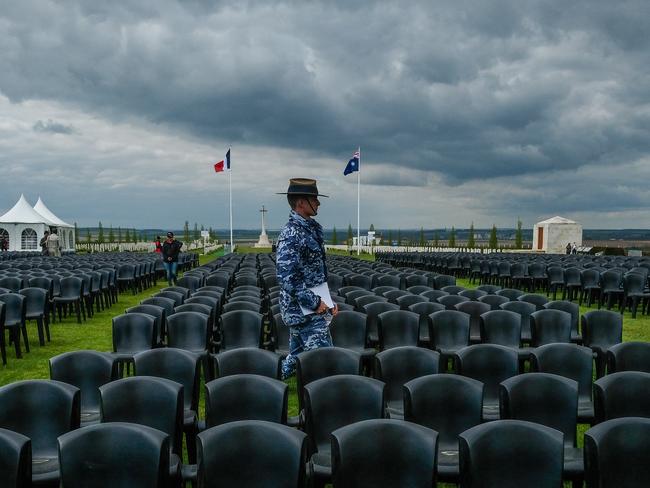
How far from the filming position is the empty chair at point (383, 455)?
125 inches

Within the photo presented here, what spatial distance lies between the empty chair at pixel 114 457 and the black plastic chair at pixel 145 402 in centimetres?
91

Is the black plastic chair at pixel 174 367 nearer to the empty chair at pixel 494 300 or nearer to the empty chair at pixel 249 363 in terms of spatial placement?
the empty chair at pixel 249 363

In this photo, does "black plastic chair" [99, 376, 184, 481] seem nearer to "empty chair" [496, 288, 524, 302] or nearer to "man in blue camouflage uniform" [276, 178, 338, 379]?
"man in blue camouflage uniform" [276, 178, 338, 379]

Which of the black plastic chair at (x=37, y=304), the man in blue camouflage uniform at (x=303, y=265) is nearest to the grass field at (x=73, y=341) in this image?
the black plastic chair at (x=37, y=304)

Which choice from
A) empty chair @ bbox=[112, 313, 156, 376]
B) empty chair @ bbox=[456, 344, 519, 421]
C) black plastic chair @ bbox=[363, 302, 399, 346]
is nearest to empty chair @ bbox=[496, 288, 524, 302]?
black plastic chair @ bbox=[363, 302, 399, 346]

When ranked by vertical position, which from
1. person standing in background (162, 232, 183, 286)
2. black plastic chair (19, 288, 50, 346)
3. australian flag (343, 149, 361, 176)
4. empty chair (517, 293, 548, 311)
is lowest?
black plastic chair (19, 288, 50, 346)

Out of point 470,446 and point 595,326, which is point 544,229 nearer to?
point 595,326

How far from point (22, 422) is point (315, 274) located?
275cm

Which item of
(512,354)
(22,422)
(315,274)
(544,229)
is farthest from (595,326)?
(544,229)

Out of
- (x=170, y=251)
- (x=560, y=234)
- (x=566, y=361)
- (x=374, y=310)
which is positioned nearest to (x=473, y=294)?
(x=374, y=310)

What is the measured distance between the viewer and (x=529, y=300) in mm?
9609

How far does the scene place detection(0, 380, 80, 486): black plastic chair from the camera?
4.08 m

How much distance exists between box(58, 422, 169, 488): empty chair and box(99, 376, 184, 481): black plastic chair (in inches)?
35.8

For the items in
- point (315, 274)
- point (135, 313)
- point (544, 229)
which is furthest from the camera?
point (544, 229)
